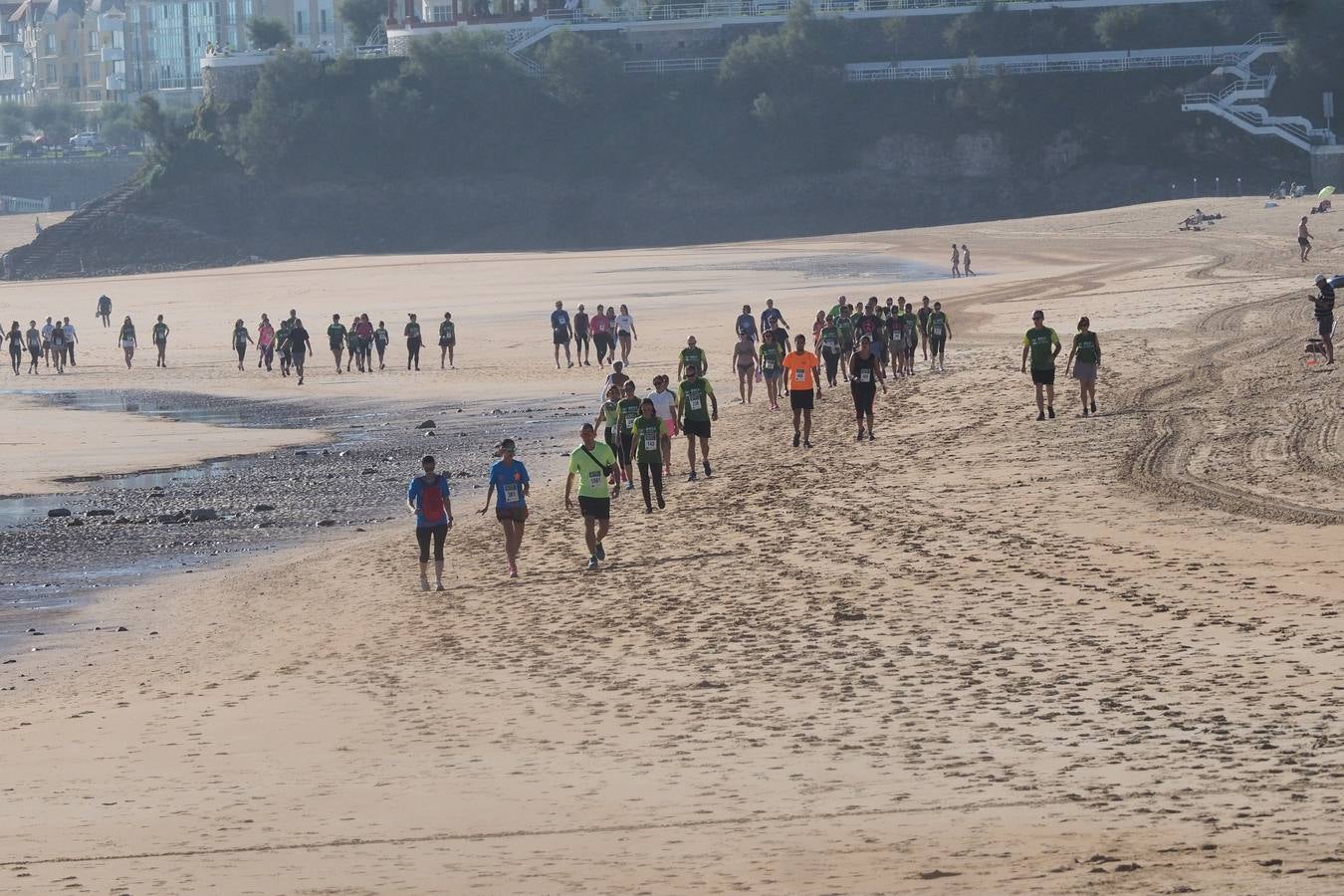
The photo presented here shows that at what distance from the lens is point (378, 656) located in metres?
13.5

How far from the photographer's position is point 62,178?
390 ft

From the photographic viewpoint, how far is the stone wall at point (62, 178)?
118 meters

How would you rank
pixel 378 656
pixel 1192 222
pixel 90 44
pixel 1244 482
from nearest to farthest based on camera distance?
pixel 378 656, pixel 1244 482, pixel 1192 222, pixel 90 44

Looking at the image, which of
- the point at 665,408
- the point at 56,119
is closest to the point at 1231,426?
the point at 665,408

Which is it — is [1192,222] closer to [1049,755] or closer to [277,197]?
[277,197]

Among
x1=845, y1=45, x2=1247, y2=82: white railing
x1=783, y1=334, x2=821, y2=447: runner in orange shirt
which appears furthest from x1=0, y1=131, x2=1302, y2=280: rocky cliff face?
x1=783, y1=334, x2=821, y2=447: runner in orange shirt

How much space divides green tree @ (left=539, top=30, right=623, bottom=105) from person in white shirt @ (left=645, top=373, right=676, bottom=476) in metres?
71.7

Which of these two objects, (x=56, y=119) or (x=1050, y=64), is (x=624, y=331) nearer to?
(x=1050, y=64)

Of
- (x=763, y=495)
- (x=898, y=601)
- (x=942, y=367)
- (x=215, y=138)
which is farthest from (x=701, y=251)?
(x=898, y=601)

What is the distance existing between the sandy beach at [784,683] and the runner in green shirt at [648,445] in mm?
353

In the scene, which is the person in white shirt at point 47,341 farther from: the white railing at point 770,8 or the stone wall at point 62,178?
the stone wall at point 62,178

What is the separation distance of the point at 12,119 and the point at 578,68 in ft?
234

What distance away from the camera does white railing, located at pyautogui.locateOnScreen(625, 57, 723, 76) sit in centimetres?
9300

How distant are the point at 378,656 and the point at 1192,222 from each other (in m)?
51.3
